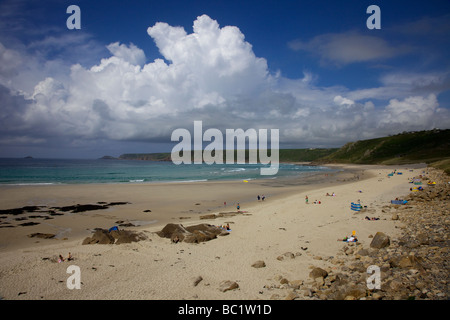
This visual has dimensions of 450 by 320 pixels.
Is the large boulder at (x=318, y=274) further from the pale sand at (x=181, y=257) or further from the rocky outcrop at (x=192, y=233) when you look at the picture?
the rocky outcrop at (x=192, y=233)

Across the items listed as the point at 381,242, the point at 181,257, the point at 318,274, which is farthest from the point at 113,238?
the point at 381,242

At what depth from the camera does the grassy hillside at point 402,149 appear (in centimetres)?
10044

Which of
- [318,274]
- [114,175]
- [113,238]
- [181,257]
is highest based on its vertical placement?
[318,274]

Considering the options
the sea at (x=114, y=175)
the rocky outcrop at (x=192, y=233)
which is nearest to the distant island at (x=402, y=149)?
the sea at (x=114, y=175)

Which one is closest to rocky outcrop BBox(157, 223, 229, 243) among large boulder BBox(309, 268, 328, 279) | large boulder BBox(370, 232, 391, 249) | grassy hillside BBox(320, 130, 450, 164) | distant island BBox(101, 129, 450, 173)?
large boulder BBox(309, 268, 328, 279)

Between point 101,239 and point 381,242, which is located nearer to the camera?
point 381,242

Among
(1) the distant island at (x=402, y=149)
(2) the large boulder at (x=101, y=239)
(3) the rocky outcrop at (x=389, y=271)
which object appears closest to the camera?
(3) the rocky outcrop at (x=389, y=271)

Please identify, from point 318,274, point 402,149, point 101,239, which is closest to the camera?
point 318,274

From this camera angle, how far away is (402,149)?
121 metres

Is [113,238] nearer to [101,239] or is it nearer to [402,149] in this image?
[101,239]
